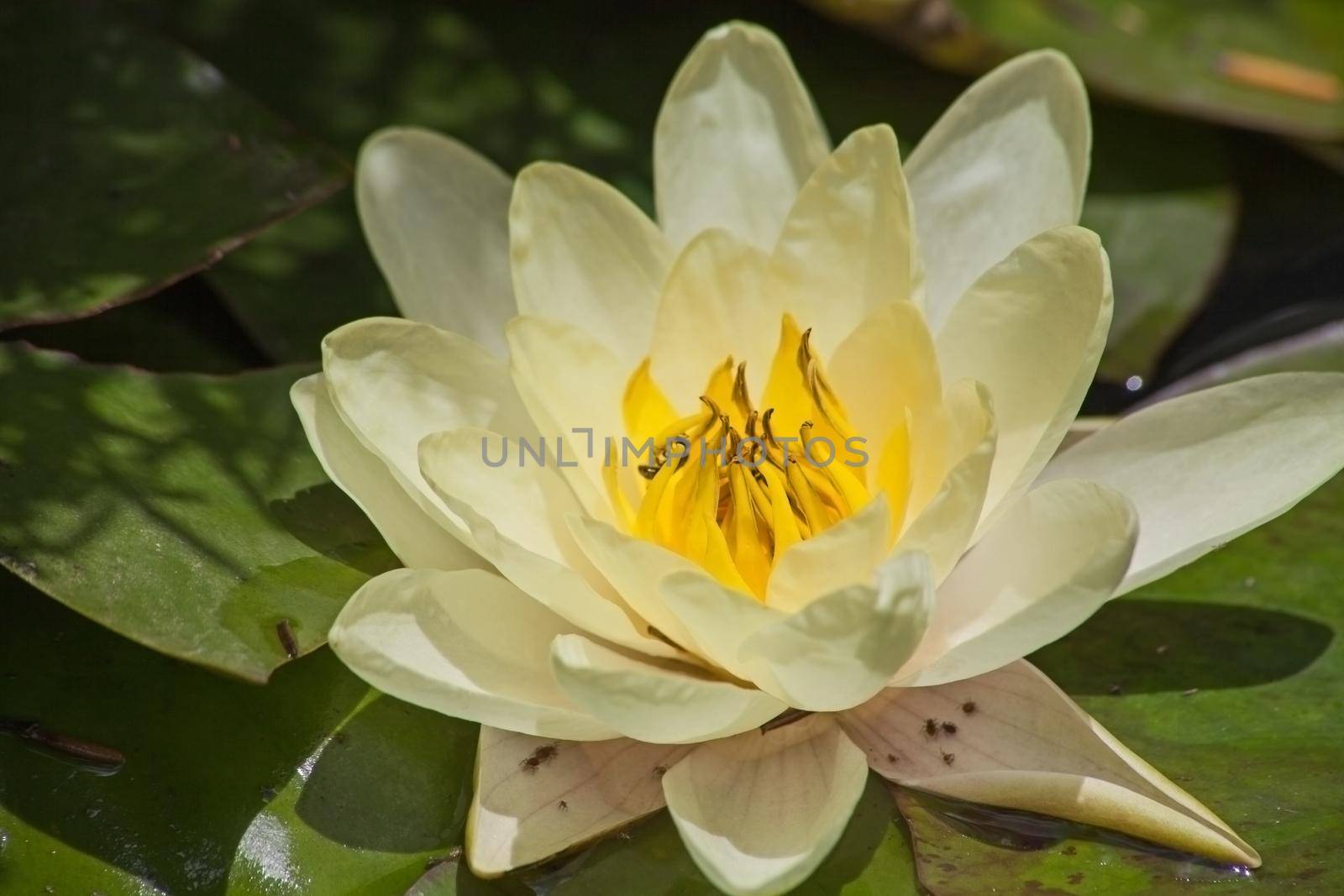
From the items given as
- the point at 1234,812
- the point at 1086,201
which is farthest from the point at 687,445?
the point at 1086,201

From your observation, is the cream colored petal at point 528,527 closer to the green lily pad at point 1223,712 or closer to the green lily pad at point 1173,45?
the green lily pad at point 1223,712

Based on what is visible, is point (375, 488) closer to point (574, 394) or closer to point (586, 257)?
point (574, 394)

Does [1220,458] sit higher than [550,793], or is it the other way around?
[1220,458]

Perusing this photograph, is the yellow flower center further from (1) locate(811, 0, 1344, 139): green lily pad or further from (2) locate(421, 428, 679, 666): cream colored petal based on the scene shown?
(1) locate(811, 0, 1344, 139): green lily pad

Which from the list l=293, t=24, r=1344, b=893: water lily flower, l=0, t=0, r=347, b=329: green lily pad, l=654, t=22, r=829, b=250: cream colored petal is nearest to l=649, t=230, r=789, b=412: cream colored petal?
l=293, t=24, r=1344, b=893: water lily flower

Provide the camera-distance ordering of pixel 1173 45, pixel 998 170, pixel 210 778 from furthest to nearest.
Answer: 1. pixel 1173 45
2. pixel 998 170
3. pixel 210 778

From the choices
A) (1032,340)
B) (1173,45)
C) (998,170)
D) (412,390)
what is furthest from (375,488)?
(1173,45)

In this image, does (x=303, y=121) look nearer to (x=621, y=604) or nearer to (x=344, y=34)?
(x=344, y=34)
